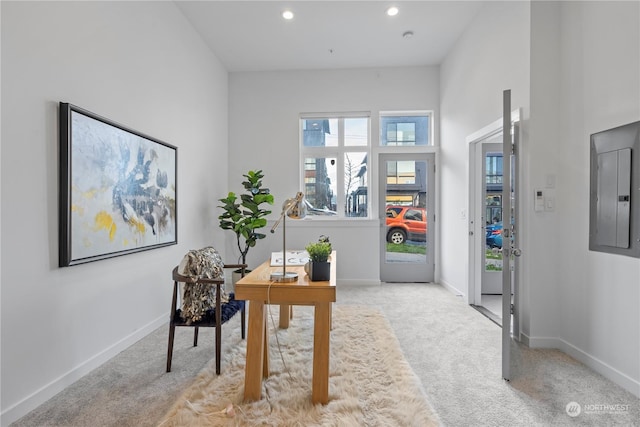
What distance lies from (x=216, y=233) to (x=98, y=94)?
2.43m

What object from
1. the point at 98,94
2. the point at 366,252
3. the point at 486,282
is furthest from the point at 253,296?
the point at 486,282

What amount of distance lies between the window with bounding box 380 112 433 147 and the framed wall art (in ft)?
10.5

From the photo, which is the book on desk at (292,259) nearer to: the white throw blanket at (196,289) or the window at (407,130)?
the white throw blanket at (196,289)

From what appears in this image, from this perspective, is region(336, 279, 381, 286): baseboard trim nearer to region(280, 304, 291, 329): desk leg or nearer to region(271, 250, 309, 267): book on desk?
region(280, 304, 291, 329): desk leg

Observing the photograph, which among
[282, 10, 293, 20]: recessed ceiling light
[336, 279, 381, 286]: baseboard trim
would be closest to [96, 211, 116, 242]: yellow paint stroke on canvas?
[282, 10, 293, 20]: recessed ceiling light

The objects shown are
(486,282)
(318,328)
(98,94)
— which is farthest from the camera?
(486,282)

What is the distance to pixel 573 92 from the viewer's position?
240 centimetres

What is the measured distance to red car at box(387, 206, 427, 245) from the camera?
4.78m

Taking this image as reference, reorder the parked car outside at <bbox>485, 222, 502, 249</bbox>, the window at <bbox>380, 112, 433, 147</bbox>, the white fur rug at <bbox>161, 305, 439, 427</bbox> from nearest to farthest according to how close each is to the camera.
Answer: the white fur rug at <bbox>161, 305, 439, 427</bbox>, the parked car outside at <bbox>485, 222, 502, 249</bbox>, the window at <bbox>380, 112, 433, 147</bbox>

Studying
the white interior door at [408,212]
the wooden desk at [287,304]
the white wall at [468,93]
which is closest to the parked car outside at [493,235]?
the white wall at [468,93]

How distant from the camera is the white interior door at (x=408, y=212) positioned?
4.77 m

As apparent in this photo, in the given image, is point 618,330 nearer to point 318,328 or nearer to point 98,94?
point 318,328

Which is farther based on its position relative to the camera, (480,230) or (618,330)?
(480,230)
